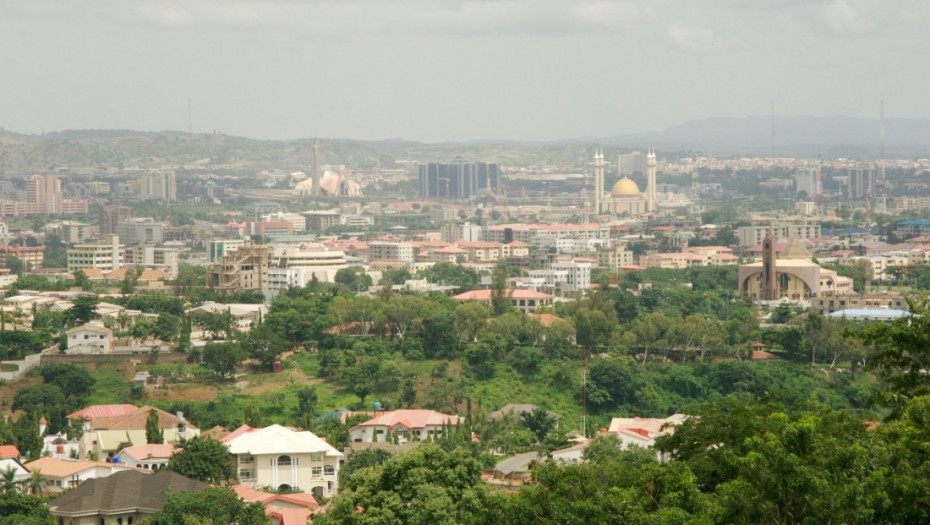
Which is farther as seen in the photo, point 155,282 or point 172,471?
point 155,282

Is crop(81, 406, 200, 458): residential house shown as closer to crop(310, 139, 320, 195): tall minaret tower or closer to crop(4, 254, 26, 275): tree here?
crop(4, 254, 26, 275): tree

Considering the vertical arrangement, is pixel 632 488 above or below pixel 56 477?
above

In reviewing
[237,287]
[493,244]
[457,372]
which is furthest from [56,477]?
[493,244]

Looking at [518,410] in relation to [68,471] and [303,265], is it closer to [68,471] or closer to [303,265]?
[68,471]

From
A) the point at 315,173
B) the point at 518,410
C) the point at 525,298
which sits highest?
the point at 315,173

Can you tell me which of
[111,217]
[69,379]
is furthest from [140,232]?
[69,379]

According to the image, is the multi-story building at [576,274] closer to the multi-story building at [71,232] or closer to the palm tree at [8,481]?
the palm tree at [8,481]

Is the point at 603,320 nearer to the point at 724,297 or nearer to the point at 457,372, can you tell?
the point at 457,372

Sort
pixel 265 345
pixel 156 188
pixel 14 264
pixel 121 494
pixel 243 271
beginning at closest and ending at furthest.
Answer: pixel 121 494, pixel 265 345, pixel 243 271, pixel 14 264, pixel 156 188
